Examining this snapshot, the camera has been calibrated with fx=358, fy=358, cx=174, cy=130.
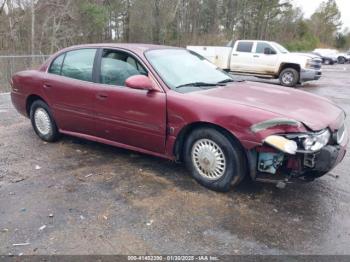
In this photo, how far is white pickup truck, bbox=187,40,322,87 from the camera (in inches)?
586

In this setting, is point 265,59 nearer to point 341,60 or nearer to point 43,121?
point 43,121

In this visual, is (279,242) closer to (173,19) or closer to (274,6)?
(173,19)

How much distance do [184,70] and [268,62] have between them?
1169cm

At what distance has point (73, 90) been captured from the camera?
5.05 m

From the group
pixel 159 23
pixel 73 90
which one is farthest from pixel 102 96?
pixel 159 23

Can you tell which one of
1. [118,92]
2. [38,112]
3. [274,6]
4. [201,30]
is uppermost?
[274,6]

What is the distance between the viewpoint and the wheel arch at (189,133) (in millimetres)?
3768

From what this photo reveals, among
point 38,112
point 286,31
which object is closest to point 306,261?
point 38,112

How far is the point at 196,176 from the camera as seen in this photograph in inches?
164

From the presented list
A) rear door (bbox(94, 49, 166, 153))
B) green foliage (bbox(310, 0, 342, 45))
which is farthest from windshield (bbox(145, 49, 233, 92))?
green foliage (bbox(310, 0, 342, 45))

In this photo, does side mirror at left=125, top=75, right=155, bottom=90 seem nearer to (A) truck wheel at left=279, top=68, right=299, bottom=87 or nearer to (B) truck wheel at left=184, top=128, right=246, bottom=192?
(B) truck wheel at left=184, top=128, right=246, bottom=192

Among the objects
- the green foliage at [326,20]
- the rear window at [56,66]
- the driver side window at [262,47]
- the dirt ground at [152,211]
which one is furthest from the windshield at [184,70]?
the green foliage at [326,20]

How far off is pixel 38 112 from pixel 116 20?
100 ft

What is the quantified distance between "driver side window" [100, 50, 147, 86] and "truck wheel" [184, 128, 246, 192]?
3.71 ft
